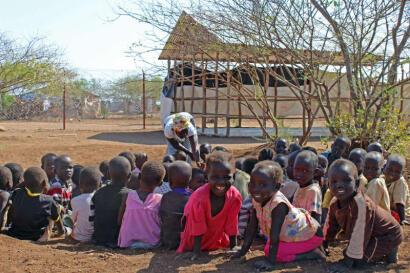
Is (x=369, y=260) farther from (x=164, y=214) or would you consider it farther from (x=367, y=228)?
(x=164, y=214)

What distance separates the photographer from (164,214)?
3.77 meters

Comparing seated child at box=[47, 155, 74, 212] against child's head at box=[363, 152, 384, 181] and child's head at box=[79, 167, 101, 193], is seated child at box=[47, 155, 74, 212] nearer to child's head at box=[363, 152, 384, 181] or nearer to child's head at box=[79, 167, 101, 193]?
child's head at box=[79, 167, 101, 193]

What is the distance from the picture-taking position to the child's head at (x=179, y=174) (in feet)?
12.2

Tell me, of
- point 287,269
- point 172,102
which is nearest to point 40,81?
point 172,102

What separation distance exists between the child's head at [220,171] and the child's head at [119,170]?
98 cm

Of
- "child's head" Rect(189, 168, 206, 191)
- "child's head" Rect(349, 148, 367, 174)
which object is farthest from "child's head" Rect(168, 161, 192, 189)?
"child's head" Rect(349, 148, 367, 174)

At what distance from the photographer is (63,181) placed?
492cm

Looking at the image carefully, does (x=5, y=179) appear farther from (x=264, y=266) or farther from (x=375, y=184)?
(x=375, y=184)

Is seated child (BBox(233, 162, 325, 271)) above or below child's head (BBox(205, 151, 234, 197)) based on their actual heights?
below

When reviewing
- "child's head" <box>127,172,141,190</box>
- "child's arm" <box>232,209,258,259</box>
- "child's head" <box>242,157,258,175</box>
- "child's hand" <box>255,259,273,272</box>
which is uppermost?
"child's head" <box>242,157,258,175</box>

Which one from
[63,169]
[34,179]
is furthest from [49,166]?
[34,179]

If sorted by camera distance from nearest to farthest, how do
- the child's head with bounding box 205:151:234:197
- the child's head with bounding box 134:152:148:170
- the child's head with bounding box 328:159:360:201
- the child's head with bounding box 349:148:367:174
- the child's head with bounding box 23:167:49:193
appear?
the child's head with bounding box 328:159:360:201 < the child's head with bounding box 205:151:234:197 < the child's head with bounding box 23:167:49:193 < the child's head with bounding box 349:148:367:174 < the child's head with bounding box 134:152:148:170

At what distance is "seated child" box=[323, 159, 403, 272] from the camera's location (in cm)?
297

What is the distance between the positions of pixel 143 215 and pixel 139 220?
0.18ft
